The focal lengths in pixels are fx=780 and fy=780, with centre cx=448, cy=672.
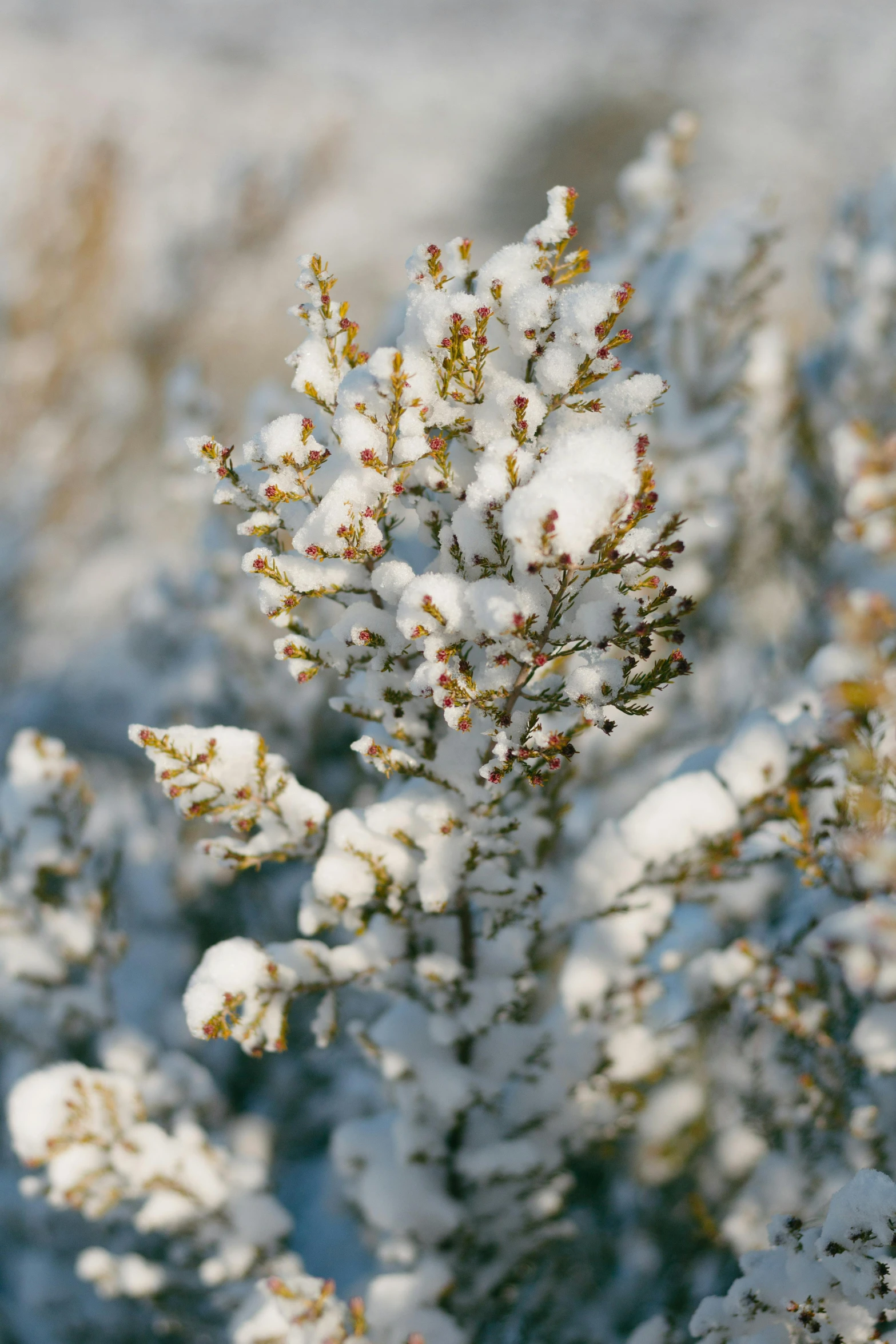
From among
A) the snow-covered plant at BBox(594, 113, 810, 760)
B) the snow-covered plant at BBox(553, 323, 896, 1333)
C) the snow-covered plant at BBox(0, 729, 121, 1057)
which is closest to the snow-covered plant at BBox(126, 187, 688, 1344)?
the snow-covered plant at BBox(553, 323, 896, 1333)

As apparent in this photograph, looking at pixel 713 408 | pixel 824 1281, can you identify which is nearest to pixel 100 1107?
pixel 824 1281

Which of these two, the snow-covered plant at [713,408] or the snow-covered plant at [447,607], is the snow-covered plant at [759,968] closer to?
the snow-covered plant at [447,607]

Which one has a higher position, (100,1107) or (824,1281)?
(100,1107)

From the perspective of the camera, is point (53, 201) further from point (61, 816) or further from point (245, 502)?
point (245, 502)

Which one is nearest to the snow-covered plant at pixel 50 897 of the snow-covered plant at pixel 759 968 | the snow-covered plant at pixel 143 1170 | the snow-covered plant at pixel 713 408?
the snow-covered plant at pixel 143 1170

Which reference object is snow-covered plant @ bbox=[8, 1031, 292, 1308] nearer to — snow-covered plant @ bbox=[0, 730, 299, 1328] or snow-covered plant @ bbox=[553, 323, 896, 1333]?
snow-covered plant @ bbox=[0, 730, 299, 1328]

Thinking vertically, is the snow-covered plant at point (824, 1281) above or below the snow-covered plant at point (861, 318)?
below

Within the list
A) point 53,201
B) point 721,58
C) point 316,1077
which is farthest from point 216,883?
point 721,58

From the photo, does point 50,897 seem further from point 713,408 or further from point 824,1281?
point 713,408

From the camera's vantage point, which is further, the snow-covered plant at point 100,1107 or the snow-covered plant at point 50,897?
the snow-covered plant at point 50,897
